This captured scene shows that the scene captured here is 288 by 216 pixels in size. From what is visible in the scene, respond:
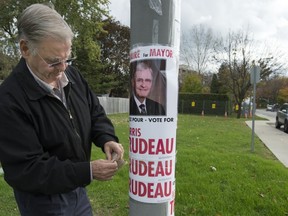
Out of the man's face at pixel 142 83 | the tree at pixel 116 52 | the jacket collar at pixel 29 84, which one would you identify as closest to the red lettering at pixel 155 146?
the man's face at pixel 142 83

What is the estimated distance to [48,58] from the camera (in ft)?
5.68

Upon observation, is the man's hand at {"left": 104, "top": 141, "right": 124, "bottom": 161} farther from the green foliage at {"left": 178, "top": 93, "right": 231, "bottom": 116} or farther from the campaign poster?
the green foliage at {"left": 178, "top": 93, "right": 231, "bottom": 116}

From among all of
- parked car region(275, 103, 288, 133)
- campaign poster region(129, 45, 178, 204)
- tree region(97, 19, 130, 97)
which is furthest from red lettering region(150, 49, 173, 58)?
tree region(97, 19, 130, 97)

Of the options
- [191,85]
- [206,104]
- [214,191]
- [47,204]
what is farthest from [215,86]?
[47,204]

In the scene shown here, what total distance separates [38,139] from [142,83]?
68 cm

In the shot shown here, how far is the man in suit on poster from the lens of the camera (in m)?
1.94

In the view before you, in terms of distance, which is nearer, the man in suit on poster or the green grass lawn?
the man in suit on poster

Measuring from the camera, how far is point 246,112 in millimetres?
34250

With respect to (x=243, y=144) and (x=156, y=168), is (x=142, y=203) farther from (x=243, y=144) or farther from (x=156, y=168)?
(x=243, y=144)

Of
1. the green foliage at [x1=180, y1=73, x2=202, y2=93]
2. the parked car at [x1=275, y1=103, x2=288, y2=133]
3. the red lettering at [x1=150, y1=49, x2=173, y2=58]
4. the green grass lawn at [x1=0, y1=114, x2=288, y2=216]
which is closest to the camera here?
the red lettering at [x1=150, y1=49, x2=173, y2=58]

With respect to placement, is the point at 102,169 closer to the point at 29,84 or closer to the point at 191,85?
the point at 29,84

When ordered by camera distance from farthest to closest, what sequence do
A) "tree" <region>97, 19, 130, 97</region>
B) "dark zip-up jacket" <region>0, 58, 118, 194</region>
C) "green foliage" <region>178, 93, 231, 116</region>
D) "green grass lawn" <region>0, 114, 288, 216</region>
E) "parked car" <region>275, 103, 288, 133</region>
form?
"tree" <region>97, 19, 130, 97</region>, "green foliage" <region>178, 93, 231, 116</region>, "parked car" <region>275, 103, 288, 133</region>, "green grass lawn" <region>0, 114, 288, 216</region>, "dark zip-up jacket" <region>0, 58, 118, 194</region>

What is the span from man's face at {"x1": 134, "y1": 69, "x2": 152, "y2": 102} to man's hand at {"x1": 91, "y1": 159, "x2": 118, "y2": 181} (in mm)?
456

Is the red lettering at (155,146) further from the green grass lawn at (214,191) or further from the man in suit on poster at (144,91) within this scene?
Answer: the green grass lawn at (214,191)
